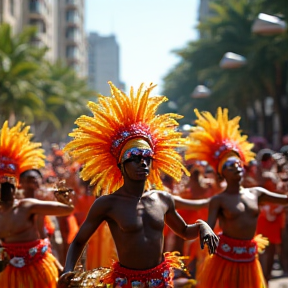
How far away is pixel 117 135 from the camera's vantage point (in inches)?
188

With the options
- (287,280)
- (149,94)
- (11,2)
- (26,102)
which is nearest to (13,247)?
(149,94)

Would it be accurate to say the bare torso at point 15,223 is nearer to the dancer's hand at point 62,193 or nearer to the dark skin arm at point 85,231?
the dancer's hand at point 62,193

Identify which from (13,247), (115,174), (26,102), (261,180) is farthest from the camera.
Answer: (26,102)

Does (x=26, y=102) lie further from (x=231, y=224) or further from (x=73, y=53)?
(x=73, y=53)

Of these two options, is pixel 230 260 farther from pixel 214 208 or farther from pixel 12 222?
pixel 12 222

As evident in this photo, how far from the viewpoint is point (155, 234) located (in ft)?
14.8

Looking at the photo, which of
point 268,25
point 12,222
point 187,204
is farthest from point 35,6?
point 12,222

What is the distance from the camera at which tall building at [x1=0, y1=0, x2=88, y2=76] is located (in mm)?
67000

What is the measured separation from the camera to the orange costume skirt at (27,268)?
6145 mm

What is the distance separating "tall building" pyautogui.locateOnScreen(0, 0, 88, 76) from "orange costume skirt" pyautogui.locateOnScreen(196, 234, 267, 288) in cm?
4790

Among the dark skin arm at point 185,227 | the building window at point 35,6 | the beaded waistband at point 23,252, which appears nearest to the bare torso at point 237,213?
the dark skin arm at point 185,227

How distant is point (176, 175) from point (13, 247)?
202cm

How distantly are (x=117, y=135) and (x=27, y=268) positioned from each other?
2119 mm

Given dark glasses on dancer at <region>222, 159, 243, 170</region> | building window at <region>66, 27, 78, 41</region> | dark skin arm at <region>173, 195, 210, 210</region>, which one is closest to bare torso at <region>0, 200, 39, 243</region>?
dark skin arm at <region>173, 195, 210, 210</region>
